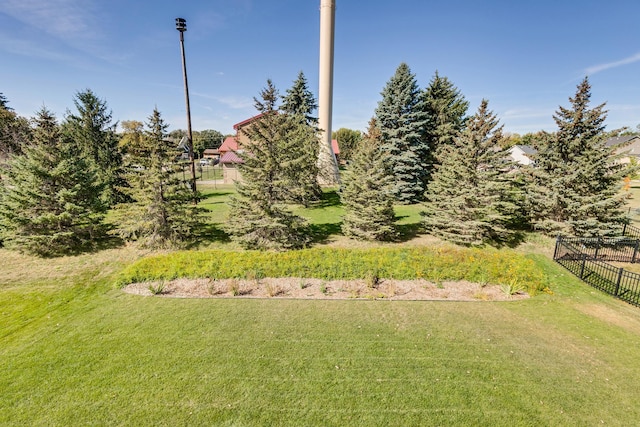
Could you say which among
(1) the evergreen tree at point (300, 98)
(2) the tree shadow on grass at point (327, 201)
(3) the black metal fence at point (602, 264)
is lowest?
(3) the black metal fence at point (602, 264)

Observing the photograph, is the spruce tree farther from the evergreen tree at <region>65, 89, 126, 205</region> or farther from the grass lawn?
the grass lawn

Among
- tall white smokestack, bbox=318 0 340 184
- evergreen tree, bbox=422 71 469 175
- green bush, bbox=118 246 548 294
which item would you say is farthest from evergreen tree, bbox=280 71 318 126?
green bush, bbox=118 246 548 294

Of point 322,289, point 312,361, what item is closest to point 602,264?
point 322,289

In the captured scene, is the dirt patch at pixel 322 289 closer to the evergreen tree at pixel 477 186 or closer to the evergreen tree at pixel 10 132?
the evergreen tree at pixel 477 186

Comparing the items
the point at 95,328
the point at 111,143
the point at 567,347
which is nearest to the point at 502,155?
the point at 567,347

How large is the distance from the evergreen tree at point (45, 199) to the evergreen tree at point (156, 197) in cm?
222

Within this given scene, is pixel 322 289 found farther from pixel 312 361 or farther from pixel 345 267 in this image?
pixel 312 361

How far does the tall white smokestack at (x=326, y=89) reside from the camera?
27.0 m

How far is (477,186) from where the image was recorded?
613 inches

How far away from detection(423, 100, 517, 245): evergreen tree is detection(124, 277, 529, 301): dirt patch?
15.2ft

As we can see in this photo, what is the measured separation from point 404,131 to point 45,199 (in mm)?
23598

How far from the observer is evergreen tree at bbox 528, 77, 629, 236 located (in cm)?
1522

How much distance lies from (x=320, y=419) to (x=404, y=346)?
10.3 feet

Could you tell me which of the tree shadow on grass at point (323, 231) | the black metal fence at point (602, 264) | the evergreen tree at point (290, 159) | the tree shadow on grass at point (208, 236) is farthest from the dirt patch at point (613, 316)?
the tree shadow on grass at point (208, 236)
